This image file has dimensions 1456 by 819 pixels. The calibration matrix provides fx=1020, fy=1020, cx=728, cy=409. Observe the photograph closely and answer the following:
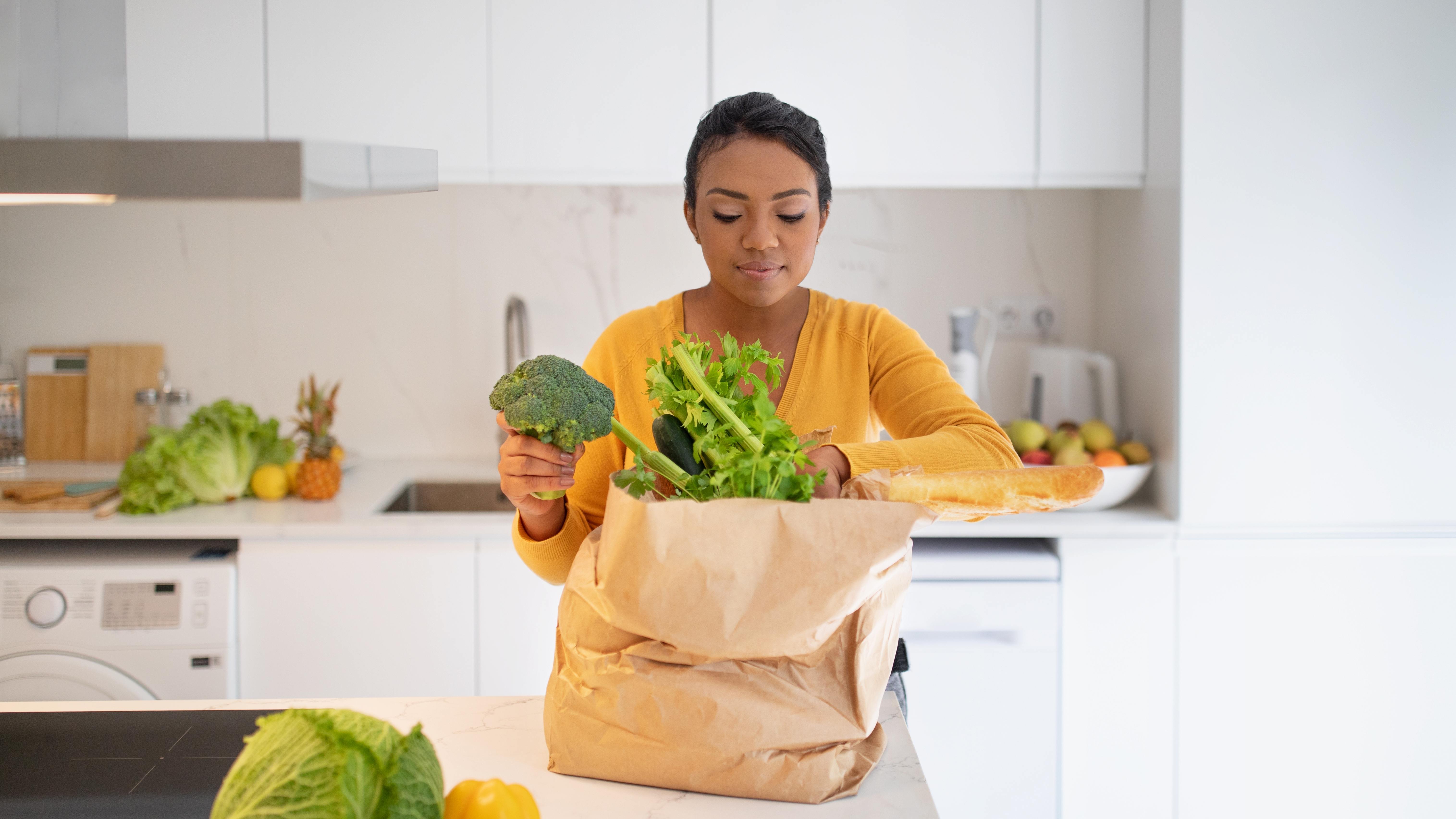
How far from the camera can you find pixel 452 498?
251cm

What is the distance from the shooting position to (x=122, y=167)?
2.27ft

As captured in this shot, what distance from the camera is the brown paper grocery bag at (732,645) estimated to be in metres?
0.72

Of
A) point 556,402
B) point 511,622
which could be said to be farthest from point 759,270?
point 511,622

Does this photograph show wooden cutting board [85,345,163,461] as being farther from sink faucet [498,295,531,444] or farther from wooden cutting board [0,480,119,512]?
sink faucet [498,295,531,444]

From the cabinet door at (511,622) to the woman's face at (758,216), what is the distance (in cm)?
113

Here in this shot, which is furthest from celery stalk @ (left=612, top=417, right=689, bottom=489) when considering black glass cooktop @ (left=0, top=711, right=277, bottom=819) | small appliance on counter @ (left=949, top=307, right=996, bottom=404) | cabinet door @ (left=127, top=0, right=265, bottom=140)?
cabinet door @ (left=127, top=0, right=265, bottom=140)

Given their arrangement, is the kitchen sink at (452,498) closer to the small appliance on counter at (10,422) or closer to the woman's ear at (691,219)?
the small appliance on counter at (10,422)

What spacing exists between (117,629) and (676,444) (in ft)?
5.59

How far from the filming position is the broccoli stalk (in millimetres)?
824

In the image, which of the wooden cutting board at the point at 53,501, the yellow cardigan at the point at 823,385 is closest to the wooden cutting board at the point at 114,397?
the wooden cutting board at the point at 53,501

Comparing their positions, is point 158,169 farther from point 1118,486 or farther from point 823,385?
point 1118,486

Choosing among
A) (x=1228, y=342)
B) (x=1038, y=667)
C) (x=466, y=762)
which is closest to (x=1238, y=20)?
(x=1228, y=342)

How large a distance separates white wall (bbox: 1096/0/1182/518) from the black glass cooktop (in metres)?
1.83

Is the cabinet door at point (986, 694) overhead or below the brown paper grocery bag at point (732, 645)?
below
